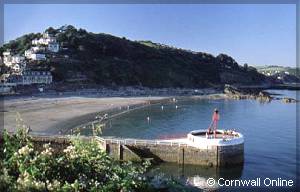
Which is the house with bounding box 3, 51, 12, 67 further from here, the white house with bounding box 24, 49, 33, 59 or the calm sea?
the calm sea

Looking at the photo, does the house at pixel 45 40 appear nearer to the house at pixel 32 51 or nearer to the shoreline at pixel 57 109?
the house at pixel 32 51

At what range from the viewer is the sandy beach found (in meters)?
52.8

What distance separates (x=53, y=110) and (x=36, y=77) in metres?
36.0

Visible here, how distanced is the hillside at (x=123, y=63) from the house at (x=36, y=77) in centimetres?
263

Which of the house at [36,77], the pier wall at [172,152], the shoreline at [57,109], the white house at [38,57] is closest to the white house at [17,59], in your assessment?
the white house at [38,57]

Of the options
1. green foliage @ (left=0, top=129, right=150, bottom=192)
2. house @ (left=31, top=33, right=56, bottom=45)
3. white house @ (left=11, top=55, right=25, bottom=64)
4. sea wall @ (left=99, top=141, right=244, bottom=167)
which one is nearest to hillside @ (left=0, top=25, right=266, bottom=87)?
house @ (left=31, top=33, right=56, bottom=45)

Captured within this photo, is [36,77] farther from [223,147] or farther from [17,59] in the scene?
[223,147]

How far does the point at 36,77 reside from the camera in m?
102

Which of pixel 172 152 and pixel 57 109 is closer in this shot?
pixel 172 152

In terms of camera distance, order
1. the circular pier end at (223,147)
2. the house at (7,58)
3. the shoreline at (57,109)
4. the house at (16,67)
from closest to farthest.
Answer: the circular pier end at (223,147) → the shoreline at (57,109) → the house at (16,67) → the house at (7,58)

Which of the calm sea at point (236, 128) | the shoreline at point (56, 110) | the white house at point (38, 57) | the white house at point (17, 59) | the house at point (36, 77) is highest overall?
the white house at point (38, 57)

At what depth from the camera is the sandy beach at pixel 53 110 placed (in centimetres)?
5275

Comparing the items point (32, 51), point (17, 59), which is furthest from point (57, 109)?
point (32, 51)

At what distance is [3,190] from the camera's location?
8.19m
